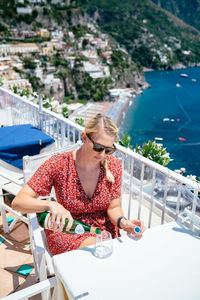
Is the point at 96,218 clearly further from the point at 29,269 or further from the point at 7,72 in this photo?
the point at 7,72

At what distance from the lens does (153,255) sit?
1030 mm

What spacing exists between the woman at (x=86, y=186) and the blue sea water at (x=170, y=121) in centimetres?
2580

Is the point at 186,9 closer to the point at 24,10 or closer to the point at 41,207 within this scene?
the point at 24,10

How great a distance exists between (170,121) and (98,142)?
134 ft

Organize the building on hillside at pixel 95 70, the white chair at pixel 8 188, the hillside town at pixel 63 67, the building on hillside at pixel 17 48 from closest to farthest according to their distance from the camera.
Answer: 1. the white chair at pixel 8 188
2. the hillside town at pixel 63 67
3. the building on hillside at pixel 17 48
4. the building on hillside at pixel 95 70

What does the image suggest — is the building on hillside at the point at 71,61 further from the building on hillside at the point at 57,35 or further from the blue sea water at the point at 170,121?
the blue sea water at the point at 170,121

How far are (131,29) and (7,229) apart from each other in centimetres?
10585

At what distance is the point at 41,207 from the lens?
1.21 m

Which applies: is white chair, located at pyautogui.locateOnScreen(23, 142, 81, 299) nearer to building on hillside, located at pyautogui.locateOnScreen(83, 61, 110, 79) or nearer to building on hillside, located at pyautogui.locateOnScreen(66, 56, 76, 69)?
building on hillside, located at pyautogui.locateOnScreen(83, 61, 110, 79)

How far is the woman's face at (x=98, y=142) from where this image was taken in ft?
4.23

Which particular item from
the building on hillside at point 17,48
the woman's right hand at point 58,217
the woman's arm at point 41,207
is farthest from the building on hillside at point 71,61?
the woman's right hand at point 58,217

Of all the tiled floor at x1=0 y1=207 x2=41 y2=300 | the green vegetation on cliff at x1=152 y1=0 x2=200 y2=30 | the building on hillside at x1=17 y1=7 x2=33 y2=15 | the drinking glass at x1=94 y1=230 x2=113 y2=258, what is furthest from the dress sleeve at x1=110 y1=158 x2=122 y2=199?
the green vegetation on cliff at x1=152 y1=0 x2=200 y2=30

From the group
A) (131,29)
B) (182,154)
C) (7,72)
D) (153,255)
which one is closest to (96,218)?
(153,255)

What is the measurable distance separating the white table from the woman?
17 centimetres
